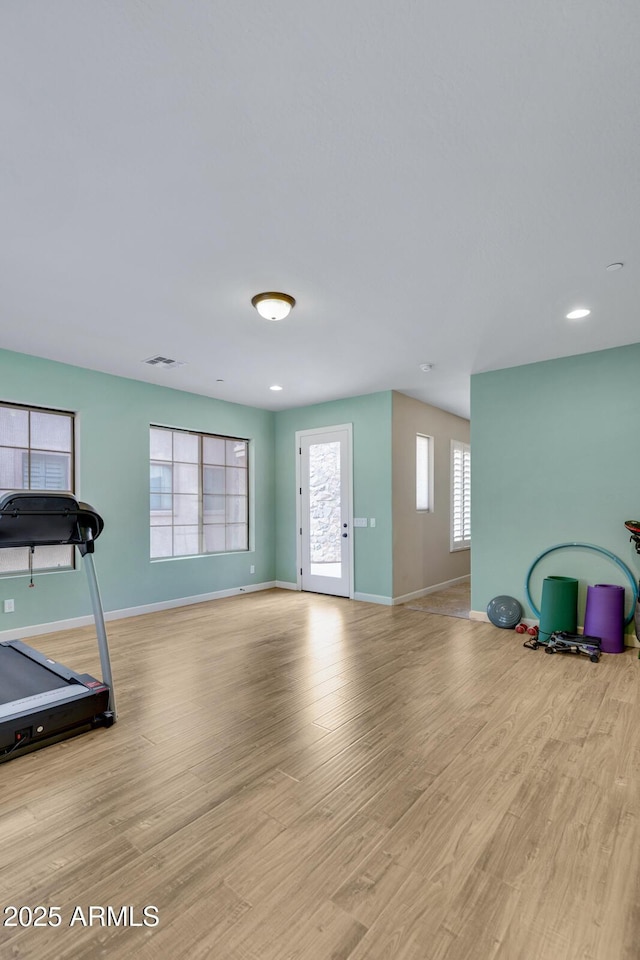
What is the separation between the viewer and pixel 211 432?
6.62 meters

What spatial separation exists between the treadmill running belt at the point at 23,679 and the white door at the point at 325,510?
402 centimetres

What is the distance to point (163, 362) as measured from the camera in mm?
4953

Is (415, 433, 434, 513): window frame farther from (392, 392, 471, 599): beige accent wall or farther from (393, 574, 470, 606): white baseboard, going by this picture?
(393, 574, 470, 606): white baseboard

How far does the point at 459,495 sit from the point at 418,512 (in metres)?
1.43

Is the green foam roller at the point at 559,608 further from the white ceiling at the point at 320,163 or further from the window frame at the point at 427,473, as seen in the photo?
the window frame at the point at 427,473

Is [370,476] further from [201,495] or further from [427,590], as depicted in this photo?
[201,495]

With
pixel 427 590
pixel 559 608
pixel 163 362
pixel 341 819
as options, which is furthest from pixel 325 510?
pixel 341 819

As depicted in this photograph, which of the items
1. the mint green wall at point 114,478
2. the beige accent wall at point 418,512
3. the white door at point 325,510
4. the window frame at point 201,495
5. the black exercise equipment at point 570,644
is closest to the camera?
the black exercise equipment at point 570,644

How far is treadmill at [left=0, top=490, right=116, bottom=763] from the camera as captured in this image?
8.42 ft

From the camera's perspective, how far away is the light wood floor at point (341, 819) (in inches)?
58.1

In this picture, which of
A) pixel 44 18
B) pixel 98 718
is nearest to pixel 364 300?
pixel 44 18

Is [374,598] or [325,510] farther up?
[325,510]

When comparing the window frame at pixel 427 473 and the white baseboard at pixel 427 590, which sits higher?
the window frame at pixel 427 473

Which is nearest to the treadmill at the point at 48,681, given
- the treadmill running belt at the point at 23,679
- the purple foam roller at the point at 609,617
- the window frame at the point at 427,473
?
the treadmill running belt at the point at 23,679
